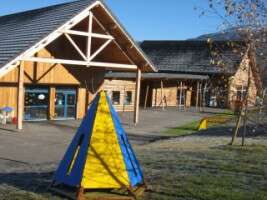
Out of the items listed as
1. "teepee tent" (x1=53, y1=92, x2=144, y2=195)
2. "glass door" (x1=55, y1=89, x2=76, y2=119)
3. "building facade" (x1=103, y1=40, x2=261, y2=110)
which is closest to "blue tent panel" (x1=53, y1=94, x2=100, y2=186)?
"teepee tent" (x1=53, y1=92, x2=144, y2=195)

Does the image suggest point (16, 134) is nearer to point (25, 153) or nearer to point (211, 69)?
point (25, 153)

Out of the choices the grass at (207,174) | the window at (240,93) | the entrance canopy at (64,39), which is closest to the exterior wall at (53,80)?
the entrance canopy at (64,39)

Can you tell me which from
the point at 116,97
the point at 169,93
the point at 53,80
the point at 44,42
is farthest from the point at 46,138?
the point at 169,93

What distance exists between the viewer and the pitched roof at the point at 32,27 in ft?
66.8

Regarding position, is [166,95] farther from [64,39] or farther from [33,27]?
[33,27]

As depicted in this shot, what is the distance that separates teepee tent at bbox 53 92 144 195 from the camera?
813 centimetres

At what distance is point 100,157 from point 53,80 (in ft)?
59.9

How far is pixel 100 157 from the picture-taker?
8234 mm

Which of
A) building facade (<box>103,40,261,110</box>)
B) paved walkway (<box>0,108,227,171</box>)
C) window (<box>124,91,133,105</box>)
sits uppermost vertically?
building facade (<box>103,40,261,110</box>)

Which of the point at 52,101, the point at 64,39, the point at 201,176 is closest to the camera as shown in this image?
the point at 201,176

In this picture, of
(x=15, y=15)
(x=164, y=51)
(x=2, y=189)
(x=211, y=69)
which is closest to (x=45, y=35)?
(x=15, y=15)

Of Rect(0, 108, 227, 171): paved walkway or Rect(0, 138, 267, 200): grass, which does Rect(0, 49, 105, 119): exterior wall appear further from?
Rect(0, 138, 267, 200): grass

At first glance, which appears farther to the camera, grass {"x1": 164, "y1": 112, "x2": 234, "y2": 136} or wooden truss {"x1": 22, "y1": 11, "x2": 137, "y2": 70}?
grass {"x1": 164, "y1": 112, "x2": 234, "y2": 136}

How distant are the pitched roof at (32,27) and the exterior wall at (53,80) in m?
1.89
